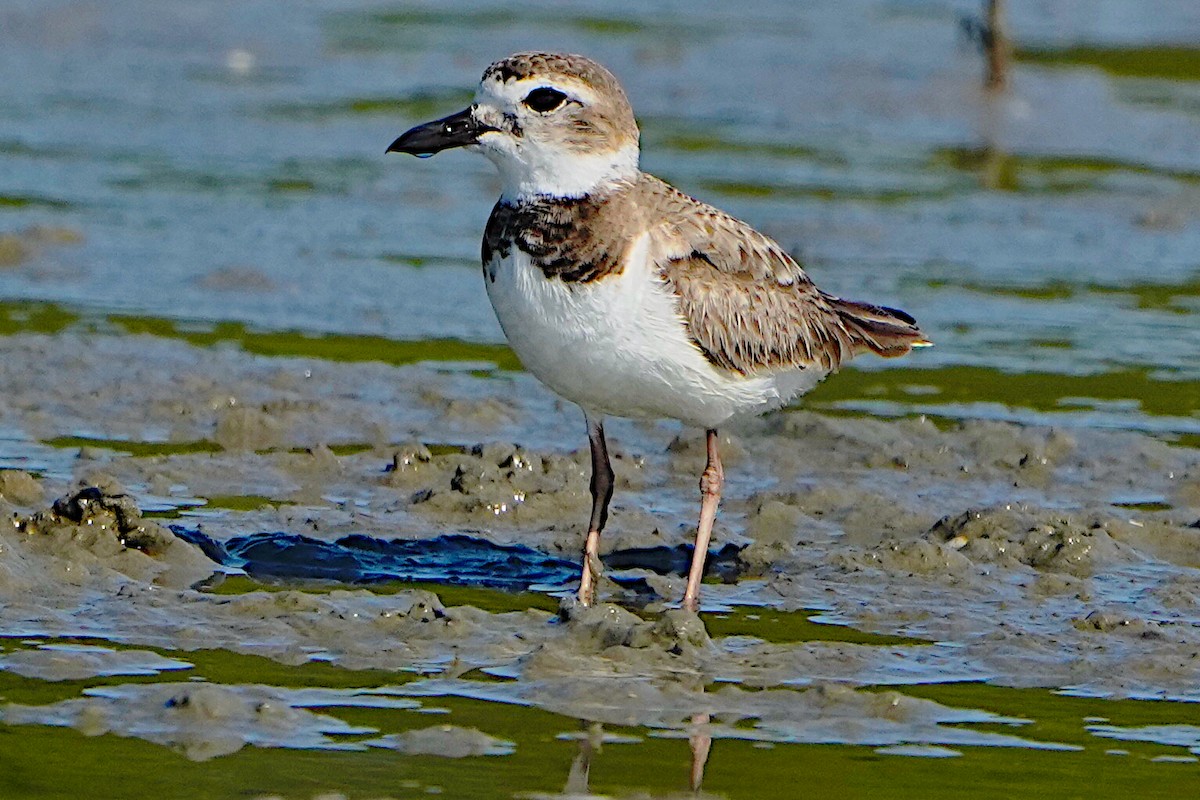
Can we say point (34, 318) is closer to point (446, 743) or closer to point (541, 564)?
point (541, 564)

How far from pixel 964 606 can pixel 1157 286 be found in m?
5.79

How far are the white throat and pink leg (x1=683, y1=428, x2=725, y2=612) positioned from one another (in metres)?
1.14

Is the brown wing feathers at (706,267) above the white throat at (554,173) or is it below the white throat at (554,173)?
below

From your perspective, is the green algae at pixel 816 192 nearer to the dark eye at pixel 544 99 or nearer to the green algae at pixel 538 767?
the dark eye at pixel 544 99

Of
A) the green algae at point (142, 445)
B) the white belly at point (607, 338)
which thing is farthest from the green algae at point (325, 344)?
the white belly at point (607, 338)

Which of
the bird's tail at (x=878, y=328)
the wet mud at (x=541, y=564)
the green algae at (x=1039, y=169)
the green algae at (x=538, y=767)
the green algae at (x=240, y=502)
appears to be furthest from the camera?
the green algae at (x=1039, y=169)

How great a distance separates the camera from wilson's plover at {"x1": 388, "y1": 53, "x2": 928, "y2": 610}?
22.8 feet

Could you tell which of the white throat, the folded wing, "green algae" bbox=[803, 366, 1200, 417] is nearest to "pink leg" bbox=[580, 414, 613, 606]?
the folded wing

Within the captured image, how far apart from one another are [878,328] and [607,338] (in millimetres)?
1718

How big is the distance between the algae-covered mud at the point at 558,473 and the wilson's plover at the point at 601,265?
802mm

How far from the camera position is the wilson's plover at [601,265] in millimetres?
6949

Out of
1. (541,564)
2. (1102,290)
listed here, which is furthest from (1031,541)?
(1102,290)

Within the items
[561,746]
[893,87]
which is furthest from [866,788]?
[893,87]

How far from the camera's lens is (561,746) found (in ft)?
19.1
